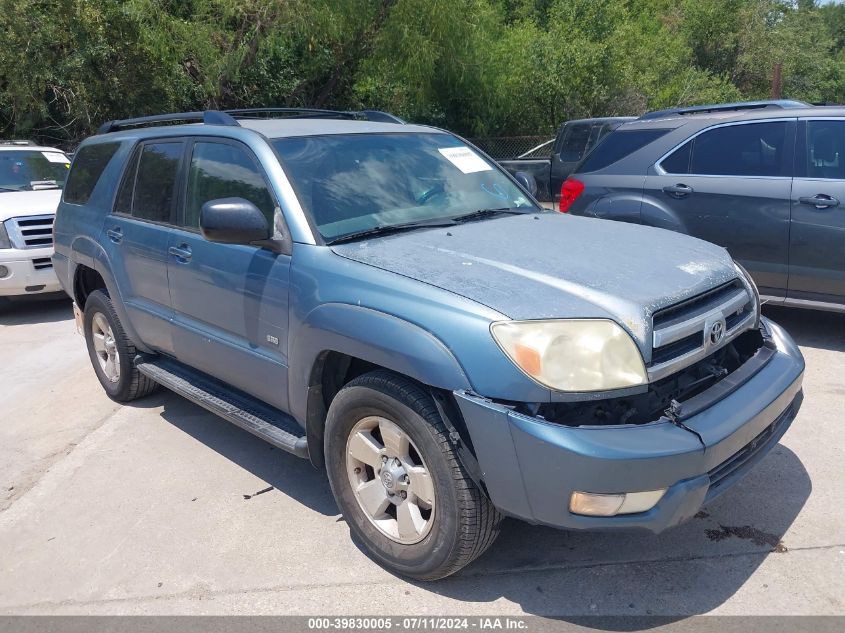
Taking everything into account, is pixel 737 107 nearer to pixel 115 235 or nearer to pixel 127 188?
pixel 127 188

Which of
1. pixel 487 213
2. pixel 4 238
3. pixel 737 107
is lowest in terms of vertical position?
pixel 4 238

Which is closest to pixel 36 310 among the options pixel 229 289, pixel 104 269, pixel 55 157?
pixel 55 157

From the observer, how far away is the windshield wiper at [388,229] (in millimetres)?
3490

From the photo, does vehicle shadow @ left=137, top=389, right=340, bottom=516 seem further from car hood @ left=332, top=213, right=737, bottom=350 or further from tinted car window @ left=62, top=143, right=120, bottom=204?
tinted car window @ left=62, top=143, right=120, bottom=204

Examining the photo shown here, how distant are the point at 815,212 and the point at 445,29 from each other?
39.7 feet

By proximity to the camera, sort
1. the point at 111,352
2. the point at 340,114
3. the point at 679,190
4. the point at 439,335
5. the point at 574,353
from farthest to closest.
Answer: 1. the point at 679,190
2. the point at 111,352
3. the point at 340,114
4. the point at 439,335
5. the point at 574,353

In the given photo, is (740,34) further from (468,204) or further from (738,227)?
(468,204)

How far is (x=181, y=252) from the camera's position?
13.8 ft

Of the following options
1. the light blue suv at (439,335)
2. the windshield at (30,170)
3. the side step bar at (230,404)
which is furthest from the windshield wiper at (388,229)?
the windshield at (30,170)

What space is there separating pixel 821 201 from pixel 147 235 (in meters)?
4.61

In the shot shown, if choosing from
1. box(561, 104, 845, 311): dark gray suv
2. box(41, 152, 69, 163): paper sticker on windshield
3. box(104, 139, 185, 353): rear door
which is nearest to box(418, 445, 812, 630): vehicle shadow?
box(104, 139, 185, 353): rear door

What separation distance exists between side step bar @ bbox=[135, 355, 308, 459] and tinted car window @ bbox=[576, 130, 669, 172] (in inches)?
159

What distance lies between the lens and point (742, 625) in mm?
2824

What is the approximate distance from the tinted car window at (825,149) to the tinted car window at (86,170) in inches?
195
